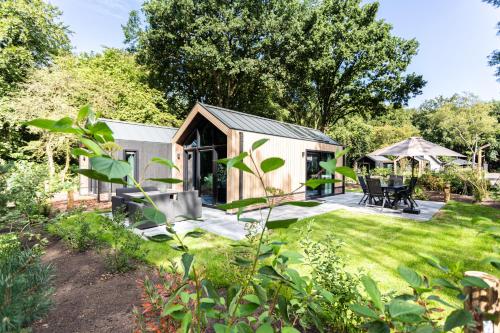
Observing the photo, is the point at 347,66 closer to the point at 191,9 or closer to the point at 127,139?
the point at 191,9

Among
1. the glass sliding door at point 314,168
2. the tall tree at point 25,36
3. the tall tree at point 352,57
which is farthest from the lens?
the tall tree at point 352,57

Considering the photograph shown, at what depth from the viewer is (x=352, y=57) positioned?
55.3ft

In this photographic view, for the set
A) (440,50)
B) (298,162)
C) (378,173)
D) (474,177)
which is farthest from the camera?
(378,173)

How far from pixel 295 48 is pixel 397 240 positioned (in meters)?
15.6

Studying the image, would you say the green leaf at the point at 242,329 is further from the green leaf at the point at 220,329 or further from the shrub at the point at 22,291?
the shrub at the point at 22,291

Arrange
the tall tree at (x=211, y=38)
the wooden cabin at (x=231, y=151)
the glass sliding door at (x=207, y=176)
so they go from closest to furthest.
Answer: the wooden cabin at (x=231, y=151) → the glass sliding door at (x=207, y=176) → the tall tree at (x=211, y=38)

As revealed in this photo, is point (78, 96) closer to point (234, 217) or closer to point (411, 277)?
point (234, 217)

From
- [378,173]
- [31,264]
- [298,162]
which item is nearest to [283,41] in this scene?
[298,162]

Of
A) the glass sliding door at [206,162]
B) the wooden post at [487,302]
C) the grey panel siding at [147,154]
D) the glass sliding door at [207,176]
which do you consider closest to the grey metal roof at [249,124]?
the glass sliding door at [206,162]

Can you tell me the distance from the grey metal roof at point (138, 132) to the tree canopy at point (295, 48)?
21.1ft

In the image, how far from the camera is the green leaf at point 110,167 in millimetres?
559

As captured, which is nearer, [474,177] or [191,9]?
[474,177]

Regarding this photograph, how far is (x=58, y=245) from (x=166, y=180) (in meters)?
6.07

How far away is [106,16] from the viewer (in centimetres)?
1828
